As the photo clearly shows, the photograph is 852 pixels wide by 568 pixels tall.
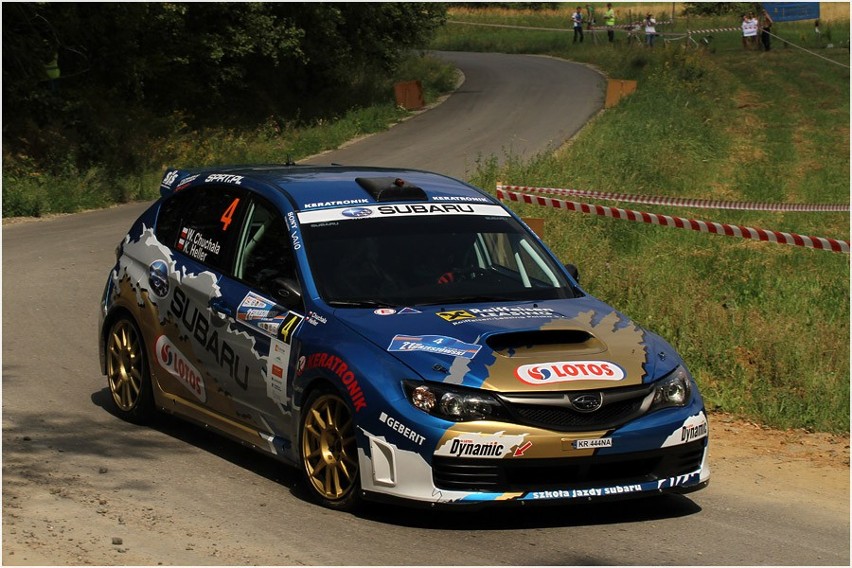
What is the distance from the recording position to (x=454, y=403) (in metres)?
6.62

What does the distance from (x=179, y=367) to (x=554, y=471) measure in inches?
115

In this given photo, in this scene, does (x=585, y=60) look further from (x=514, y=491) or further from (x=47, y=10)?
(x=514, y=491)

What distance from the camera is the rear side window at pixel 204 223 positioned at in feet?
28.0

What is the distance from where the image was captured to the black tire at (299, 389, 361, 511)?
6.97 meters

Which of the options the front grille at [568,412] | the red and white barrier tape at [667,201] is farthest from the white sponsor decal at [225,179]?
the red and white barrier tape at [667,201]

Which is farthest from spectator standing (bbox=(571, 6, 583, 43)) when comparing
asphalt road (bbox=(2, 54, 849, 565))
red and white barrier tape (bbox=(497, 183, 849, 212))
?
asphalt road (bbox=(2, 54, 849, 565))

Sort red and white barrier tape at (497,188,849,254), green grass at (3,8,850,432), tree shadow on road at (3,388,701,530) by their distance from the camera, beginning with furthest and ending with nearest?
red and white barrier tape at (497,188,849,254)
green grass at (3,8,850,432)
tree shadow on road at (3,388,701,530)

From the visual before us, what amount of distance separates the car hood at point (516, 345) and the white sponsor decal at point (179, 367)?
1.49 m

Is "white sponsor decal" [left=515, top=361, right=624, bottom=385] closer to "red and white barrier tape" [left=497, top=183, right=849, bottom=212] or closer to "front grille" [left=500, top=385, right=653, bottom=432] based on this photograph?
"front grille" [left=500, top=385, right=653, bottom=432]

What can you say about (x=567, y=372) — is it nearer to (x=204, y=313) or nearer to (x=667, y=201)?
(x=204, y=313)

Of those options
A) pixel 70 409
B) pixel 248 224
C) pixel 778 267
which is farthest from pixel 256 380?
pixel 778 267

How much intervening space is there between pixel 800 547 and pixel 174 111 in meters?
28.1

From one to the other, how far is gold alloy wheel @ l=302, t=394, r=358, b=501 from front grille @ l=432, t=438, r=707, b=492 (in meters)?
0.57

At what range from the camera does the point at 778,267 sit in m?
18.0
